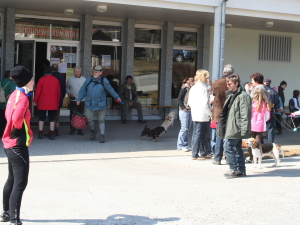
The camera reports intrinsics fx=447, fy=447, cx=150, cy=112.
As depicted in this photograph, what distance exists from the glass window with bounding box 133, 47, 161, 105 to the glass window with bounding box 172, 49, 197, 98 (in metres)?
0.65

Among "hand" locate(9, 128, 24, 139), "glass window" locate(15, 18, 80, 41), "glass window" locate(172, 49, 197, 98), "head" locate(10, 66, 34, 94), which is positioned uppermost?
"glass window" locate(15, 18, 80, 41)

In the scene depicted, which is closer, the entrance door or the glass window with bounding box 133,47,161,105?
the entrance door

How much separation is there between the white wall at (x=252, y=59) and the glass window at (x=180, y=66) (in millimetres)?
711

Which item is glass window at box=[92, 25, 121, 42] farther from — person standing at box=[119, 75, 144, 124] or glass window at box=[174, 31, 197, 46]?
glass window at box=[174, 31, 197, 46]

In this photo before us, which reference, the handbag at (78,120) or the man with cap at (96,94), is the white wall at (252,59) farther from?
the handbag at (78,120)

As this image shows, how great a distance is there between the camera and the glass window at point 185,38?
16000 mm

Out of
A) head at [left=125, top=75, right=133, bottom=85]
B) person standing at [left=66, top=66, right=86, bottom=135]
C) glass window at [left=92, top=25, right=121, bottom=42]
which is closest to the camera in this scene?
person standing at [left=66, top=66, right=86, bottom=135]

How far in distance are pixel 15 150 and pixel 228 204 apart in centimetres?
291

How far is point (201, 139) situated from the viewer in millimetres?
9094

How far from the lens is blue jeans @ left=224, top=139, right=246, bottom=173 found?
24.7 feet

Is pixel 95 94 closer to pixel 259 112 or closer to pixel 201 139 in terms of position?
pixel 201 139

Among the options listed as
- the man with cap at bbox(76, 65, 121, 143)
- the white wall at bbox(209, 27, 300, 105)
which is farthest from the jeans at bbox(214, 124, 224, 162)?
the white wall at bbox(209, 27, 300, 105)

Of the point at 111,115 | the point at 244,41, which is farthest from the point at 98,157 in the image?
the point at 244,41

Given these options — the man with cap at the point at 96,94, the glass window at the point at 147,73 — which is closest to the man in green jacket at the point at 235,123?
the man with cap at the point at 96,94
